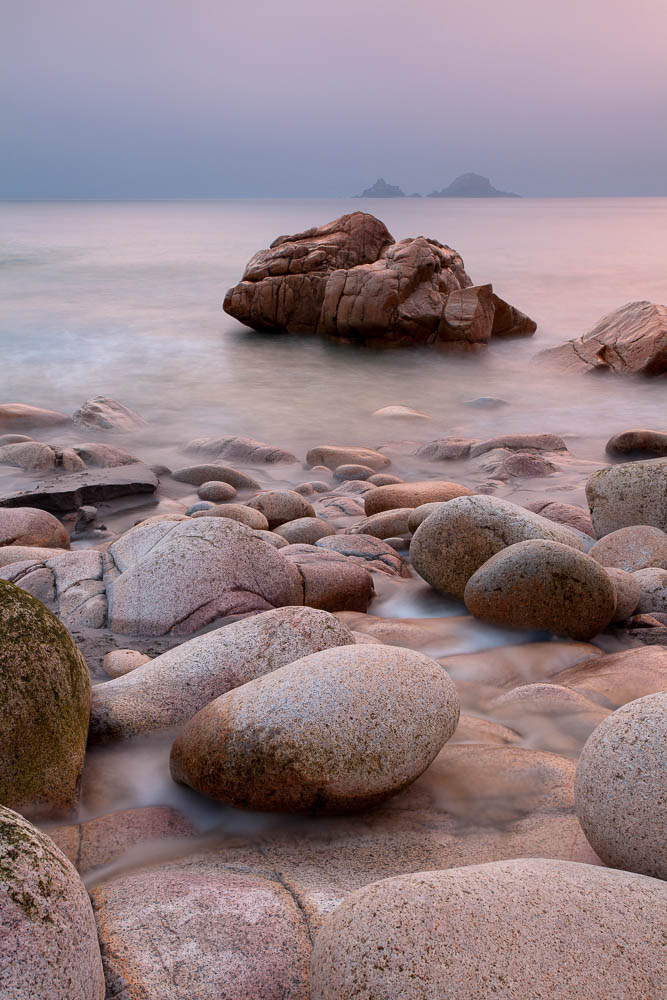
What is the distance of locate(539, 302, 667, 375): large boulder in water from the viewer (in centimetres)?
1120

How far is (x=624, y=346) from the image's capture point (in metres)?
11.6

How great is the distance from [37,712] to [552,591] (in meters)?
2.12

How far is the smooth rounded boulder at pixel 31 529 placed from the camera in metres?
4.83

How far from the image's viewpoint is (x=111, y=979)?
1.46 meters

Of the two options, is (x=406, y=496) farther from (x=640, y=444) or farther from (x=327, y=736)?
(x=327, y=736)

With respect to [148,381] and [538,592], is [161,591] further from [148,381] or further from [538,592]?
[148,381]

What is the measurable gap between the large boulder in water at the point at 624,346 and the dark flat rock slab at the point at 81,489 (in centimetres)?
762

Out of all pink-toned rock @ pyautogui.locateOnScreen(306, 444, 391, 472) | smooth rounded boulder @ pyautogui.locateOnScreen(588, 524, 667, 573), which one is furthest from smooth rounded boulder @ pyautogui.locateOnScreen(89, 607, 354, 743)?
pink-toned rock @ pyautogui.locateOnScreen(306, 444, 391, 472)

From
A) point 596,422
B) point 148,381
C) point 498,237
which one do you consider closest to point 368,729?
point 596,422

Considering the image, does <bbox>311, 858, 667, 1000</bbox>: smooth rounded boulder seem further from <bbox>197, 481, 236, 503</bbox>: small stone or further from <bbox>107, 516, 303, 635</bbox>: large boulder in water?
<bbox>197, 481, 236, 503</bbox>: small stone

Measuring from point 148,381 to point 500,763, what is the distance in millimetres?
10131

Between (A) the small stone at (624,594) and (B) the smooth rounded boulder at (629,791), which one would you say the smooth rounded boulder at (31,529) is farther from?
(B) the smooth rounded boulder at (629,791)

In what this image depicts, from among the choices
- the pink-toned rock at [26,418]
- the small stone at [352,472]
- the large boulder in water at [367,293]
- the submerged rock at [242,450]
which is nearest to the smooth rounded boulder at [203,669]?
the small stone at [352,472]

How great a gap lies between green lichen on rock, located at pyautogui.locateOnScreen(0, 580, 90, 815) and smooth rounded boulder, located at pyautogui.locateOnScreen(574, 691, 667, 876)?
1283 millimetres
